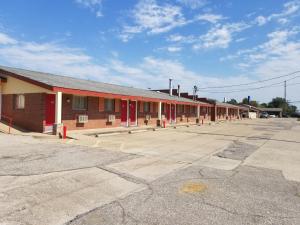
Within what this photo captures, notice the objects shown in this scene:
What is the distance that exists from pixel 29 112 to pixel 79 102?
332cm

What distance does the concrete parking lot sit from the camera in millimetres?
5270

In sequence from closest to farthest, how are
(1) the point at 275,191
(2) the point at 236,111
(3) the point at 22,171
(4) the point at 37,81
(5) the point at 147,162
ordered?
(1) the point at 275,191
(3) the point at 22,171
(5) the point at 147,162
(4) the point at 37,81
(2) the point at 236,111

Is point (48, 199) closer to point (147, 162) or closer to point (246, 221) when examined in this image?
point (246, 221)

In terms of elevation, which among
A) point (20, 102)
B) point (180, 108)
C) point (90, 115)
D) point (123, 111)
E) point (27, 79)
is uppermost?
point (27, 79)

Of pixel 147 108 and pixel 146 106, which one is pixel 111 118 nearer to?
pixel 146 106

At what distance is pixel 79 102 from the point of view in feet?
67.4

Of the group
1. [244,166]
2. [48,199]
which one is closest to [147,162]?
[244,166]

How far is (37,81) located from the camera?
17.2m

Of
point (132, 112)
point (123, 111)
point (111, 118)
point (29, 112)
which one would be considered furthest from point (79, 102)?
point (132, 112)

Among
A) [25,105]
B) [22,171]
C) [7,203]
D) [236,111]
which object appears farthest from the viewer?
[236,111]

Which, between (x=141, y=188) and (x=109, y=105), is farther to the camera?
(x=109, y=105)

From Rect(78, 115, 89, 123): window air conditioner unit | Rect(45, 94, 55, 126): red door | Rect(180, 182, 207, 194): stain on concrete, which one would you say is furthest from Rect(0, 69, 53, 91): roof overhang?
Rect(180, 182, 207, 194): stain on concrete

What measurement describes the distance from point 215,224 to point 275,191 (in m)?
2.89

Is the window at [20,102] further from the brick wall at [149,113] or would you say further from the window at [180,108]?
the window at [180,108]
